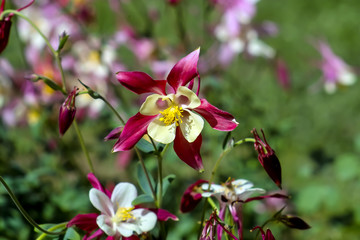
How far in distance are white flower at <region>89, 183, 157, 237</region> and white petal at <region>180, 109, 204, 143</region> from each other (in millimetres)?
133

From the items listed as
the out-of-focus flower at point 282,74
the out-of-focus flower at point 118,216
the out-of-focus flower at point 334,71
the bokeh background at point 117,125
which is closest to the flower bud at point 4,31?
the out-of-focus flower at point 118,216

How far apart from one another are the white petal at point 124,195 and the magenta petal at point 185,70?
20cm

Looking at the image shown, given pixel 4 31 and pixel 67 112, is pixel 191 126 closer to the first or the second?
pixel 67 112

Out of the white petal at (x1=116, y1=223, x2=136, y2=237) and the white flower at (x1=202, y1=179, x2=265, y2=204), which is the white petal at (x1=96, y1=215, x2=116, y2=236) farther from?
the white flower at (x1=202, y1=179, x2=265, y2=204)

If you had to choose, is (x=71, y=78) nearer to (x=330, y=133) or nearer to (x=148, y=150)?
(x=148, y=150)

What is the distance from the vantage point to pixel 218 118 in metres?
0.81

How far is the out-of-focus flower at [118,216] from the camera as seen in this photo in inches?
32.5

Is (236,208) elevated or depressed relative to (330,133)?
depressed

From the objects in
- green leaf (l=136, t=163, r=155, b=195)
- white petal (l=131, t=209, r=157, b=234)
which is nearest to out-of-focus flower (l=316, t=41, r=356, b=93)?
green leaf (l=136, t=163, r=155, b=195)

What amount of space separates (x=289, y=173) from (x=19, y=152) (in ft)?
4.59

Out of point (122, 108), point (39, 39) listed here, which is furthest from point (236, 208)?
point (39, 39)

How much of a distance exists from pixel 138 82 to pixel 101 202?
0.22m

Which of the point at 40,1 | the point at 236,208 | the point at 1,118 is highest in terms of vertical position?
the point at 40,1

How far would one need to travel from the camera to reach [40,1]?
1.84m
